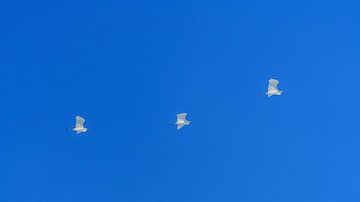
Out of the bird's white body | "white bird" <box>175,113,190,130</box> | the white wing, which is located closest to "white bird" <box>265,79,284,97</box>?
the bird's white body

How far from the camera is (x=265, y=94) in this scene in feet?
14.1

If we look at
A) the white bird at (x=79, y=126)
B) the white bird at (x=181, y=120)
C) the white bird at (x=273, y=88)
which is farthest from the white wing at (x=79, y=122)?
the white bird at (x=273, y=88)

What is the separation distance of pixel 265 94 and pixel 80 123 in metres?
1.20

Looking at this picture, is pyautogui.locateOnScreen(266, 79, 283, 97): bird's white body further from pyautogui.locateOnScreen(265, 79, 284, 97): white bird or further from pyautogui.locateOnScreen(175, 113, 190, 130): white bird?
pyautogui.locateOnScreen(175, 113, 190, 130): white bird

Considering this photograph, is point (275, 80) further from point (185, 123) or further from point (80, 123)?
point (80, 123)

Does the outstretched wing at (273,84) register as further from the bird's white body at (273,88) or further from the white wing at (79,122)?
the white wing at (79,122)

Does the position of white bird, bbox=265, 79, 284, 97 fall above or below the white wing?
above

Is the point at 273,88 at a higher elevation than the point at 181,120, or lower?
higher

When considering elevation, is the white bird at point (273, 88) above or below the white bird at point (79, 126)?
above

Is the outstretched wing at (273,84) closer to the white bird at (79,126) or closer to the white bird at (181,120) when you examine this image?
the white bird at (181,120)

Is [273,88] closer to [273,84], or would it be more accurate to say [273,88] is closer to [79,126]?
[273,84]

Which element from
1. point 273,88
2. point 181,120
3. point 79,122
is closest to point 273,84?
point 273,88

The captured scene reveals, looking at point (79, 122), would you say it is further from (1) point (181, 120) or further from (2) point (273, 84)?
(2) point (273, 84)

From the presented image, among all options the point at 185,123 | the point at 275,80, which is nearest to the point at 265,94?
the point at 275,80
